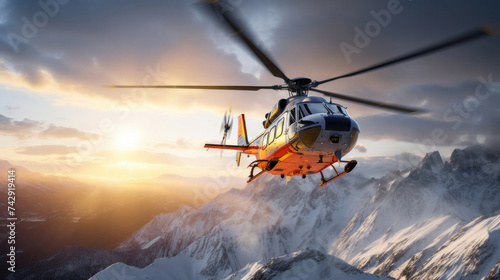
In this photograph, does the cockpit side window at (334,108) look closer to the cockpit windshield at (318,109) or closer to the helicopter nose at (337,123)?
the cockpit windshield at (318,109)

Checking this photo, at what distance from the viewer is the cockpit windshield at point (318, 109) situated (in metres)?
12.8

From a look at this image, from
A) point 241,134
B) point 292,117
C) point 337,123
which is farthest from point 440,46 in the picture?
point 241,134

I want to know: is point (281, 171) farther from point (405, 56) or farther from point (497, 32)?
point (497, 32)

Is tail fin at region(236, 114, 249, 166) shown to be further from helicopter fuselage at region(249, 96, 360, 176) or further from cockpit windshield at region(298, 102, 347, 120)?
cockpit windshield at region(298, 102, 347, 120)

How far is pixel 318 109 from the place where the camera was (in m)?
12.9

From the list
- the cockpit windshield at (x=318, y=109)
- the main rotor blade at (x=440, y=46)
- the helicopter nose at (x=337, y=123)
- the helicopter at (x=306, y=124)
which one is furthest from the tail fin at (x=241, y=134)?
the main rotor blade at (x=440, y=46)

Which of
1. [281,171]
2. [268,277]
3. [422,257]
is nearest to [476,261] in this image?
[422,257]

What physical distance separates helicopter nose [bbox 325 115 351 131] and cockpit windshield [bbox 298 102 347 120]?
2.22 feet

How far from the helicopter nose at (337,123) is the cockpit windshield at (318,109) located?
2.22 ft

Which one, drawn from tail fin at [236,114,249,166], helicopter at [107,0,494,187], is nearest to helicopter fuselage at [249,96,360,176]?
helicopter at [107,0,494,187]

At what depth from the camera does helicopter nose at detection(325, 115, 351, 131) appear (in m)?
11.9

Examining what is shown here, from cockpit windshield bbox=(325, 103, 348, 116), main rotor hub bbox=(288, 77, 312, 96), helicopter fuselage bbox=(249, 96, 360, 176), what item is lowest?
helicopter fuselage bbox=(249, 96, 360, 176)

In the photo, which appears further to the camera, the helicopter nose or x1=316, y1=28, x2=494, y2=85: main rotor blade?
the helicopter nose

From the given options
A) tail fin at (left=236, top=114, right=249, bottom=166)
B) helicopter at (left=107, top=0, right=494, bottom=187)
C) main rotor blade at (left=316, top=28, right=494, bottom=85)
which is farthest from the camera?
tail fin at (left=236, top=114, right=249, bottom=166)
